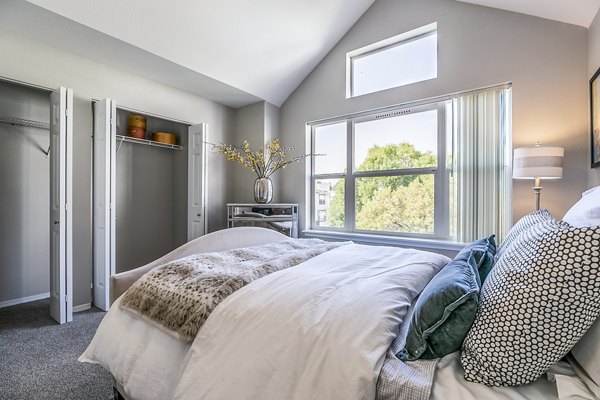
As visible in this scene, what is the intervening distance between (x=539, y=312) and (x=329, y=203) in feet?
10.9

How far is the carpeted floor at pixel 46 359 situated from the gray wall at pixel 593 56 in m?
3.54

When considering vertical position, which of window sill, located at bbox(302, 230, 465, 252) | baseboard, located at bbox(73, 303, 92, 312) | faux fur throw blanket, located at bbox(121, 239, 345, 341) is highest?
faux fur throw blanket, located at bbox(121, 239, 345, 341)

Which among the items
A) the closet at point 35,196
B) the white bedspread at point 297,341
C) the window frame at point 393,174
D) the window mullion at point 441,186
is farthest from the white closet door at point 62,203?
the window mullion at point 441,186

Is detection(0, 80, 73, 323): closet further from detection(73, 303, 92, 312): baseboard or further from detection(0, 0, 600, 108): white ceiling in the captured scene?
detection(0, 0, 600, 108): white ceiling

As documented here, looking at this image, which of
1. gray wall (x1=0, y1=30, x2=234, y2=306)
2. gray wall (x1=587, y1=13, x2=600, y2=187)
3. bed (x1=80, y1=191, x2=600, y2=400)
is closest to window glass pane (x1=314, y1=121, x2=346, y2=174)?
gray wall (x1=0, y1=30, x2=234, y2=306)

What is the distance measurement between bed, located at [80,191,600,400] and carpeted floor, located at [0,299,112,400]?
0.49 m

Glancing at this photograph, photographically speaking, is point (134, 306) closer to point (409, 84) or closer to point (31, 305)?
point (31, 305)

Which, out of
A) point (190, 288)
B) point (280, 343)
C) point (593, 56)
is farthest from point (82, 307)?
point (593, 56)

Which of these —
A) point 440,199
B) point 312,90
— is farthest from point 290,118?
point 440,199

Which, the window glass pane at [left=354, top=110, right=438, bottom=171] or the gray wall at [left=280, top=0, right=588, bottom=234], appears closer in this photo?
the gray wall at [left=280, top=0, right=588, bottom=234]

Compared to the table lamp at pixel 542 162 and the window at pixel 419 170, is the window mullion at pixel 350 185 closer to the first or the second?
the window at pixel 419 170

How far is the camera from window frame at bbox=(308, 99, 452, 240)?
3109 millimetres

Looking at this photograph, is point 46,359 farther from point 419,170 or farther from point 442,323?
point 419,170

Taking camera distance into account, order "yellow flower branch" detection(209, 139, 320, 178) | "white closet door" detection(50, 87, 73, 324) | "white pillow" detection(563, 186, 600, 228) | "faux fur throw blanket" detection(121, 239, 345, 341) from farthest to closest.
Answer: "yellow flower branch" detection(209, 139, 320, 178) < "white closet door" detection(50, 87, 73, 324) < "faux fur throw blanket" detection(121, 239, 345, 341) < "white pillow" detection(563, 186, 600, 228)
